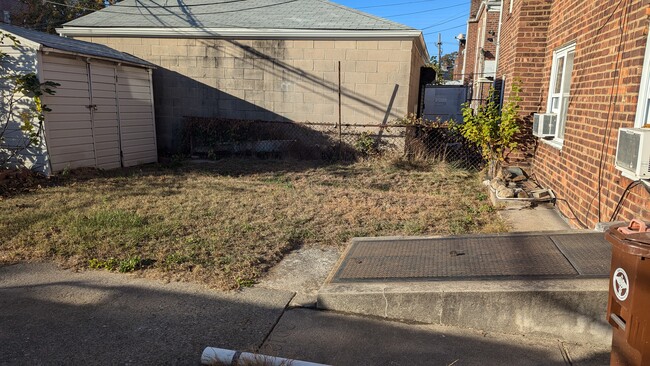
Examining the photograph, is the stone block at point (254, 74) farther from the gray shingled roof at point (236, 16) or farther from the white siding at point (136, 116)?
the white siding at point (136, 116)

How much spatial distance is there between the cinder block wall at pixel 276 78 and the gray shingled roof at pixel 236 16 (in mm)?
447

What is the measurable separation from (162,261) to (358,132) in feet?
25.3

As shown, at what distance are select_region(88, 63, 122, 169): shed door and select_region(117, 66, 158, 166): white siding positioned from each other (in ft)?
0.70

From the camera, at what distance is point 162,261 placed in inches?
173

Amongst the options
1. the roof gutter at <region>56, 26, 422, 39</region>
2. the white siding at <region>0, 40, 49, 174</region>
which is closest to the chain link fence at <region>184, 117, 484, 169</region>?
the roof gutter at <region>56, 26, 422, 39</region>

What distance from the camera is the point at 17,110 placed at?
813 centimetres

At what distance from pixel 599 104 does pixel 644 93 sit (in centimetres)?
96

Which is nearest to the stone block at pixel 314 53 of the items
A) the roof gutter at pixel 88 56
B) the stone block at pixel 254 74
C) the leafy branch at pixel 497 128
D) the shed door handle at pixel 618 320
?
the stone block at pixel 254 74

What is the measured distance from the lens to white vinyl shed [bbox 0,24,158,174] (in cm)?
801

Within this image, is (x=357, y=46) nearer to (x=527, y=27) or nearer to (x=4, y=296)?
(x=527, y=27)

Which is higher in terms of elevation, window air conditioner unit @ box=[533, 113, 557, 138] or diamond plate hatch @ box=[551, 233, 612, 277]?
window air conditioner unit @ box=[533, 113, 557, 138]

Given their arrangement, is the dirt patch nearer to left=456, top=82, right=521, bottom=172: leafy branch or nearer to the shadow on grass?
the shadow on grass

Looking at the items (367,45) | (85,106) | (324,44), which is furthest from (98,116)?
(367,45)

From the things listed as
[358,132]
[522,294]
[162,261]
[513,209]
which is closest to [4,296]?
[162,261]
